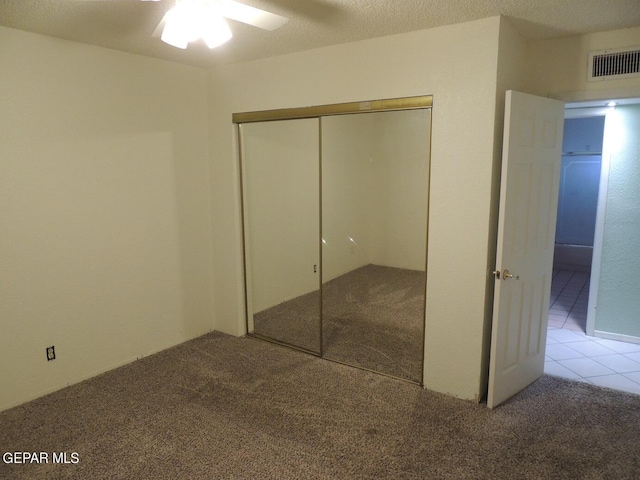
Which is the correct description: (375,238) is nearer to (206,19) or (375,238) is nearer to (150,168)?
(150,168)

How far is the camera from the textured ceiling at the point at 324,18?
2225 mm

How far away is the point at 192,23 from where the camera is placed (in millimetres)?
1938

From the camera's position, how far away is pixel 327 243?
→ 13.5 ft

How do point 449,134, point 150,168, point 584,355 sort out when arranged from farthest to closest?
point 584,355, point 150,168, point 449,134

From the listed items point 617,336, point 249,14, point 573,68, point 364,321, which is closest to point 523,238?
point 573,68

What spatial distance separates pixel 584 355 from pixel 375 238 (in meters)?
1.98

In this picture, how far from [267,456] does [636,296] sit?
3.39m

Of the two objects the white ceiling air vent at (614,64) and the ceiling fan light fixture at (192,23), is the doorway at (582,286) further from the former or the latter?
the ceiling fan light fixture at (192,23)

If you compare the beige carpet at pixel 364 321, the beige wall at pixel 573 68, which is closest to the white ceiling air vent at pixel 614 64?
the beige wall at pixel 573 68

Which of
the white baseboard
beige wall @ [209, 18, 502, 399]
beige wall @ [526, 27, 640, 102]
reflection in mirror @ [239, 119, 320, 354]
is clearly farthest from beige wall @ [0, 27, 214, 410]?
the white baseboard

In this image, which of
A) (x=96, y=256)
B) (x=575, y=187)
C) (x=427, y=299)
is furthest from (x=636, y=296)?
(x=96, y=256)

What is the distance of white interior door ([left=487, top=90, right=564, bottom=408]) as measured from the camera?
8.39 ft

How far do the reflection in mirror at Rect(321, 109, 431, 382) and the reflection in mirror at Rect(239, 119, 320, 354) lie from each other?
0.14 meters

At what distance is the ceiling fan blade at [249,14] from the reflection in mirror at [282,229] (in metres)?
1.76
